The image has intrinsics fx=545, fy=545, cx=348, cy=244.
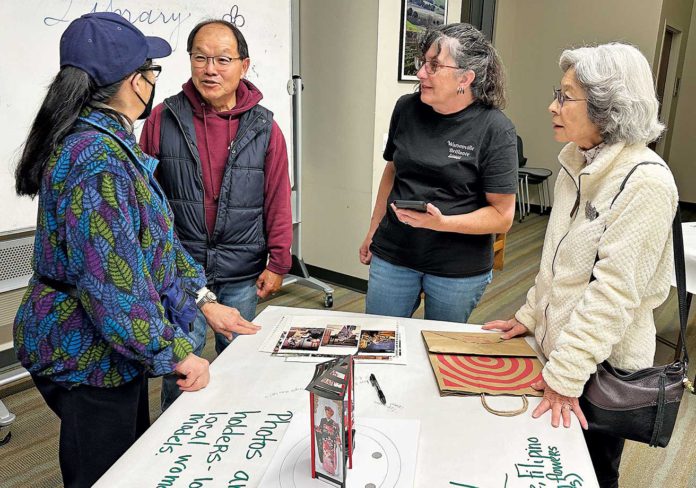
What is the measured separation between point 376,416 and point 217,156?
933mm

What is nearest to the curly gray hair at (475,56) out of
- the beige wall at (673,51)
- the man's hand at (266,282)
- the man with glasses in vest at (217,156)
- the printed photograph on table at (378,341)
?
the man with glasses in vest at (217,156)

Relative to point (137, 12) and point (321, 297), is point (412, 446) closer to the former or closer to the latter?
point (137, 12)

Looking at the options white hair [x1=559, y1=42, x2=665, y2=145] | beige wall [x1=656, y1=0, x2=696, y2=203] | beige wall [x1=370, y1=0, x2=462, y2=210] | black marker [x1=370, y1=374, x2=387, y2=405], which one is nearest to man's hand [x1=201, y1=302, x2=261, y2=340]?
black marker [x1=370, y1=374, x2=387, y2=405]

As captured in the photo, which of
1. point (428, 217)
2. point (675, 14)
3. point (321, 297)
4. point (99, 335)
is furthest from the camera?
point (675, 14)

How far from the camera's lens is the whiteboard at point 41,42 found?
6.43 ft

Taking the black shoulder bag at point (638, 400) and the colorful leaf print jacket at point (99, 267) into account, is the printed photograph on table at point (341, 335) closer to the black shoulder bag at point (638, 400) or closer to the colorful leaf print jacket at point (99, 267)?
the colorful leaf print jacket at point (99, 267)

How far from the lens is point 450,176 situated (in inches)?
61.7

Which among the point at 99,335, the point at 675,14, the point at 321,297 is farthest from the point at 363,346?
the point at 675,14

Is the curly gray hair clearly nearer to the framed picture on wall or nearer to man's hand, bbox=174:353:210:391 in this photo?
man's hand, bbox=174:353:210:391

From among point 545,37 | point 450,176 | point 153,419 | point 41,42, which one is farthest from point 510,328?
point 545,37

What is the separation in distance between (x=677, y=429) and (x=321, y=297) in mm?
2092

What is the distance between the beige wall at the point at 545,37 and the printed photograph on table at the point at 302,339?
184 inches

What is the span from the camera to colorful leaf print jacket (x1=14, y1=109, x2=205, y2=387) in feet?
3.21

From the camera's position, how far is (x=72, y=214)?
967mm
